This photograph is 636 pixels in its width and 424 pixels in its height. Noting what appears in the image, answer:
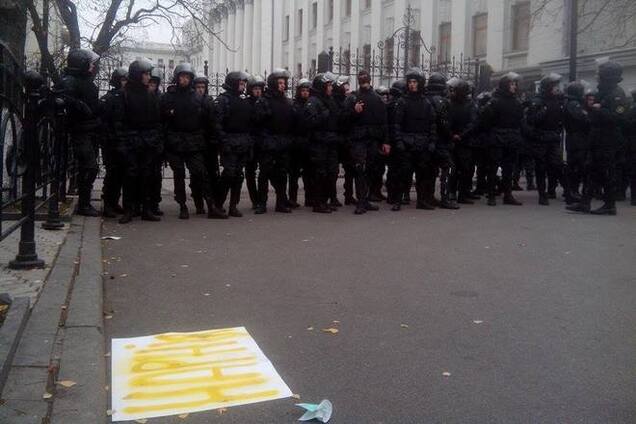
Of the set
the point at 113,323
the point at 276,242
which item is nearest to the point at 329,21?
the point at 276,242

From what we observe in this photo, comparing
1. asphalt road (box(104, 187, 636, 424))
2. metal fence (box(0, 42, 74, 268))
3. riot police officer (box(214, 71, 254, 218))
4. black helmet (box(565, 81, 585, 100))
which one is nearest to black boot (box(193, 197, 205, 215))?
riot police officer (box(214, 71, 254, 218))

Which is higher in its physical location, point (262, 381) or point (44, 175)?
point (44, 175)

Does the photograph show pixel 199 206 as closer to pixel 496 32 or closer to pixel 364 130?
pixel 364 130

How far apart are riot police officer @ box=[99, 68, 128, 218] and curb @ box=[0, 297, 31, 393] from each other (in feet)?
18.9

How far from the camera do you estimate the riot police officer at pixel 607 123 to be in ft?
38.2

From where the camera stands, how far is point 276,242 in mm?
9102

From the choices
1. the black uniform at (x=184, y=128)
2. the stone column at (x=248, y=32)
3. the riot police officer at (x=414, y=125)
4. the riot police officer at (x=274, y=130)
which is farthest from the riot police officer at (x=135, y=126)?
the stone column at (x=248, y=32)

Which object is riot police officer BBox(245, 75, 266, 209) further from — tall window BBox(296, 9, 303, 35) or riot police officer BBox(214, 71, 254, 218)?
tall window BBox(296, 9, 303, 35)

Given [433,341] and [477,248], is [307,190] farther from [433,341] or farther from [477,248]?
[433,341]

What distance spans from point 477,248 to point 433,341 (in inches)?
157

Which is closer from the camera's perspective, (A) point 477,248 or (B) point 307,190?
(A) point 477,248

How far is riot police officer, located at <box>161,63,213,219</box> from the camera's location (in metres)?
10.9

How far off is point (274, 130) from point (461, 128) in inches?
136

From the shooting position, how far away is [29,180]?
259 inches
